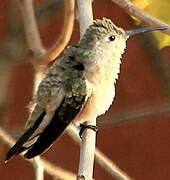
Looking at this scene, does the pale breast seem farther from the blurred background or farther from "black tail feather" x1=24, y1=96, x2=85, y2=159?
the blurred background

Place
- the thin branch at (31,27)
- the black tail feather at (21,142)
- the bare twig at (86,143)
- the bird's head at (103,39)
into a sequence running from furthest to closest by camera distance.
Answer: the thin branch at (31,27) → the bird's head at (103,39) → the black tail feather at (21,142) → the bare twig at (86,143)

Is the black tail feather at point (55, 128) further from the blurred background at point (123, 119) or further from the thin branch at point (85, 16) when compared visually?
the blurred background at point (123, 119)

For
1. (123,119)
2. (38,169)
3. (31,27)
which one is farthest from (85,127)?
(123,119)

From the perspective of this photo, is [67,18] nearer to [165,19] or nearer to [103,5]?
[165,19]

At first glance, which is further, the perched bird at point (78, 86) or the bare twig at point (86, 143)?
the perched bird at point (78, 86)

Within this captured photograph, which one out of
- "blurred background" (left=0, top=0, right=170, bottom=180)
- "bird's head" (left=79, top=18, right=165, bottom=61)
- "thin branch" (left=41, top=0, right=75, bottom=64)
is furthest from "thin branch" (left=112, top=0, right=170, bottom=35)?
"blurred background" (left=0, top=0, right=170, bottom=180)

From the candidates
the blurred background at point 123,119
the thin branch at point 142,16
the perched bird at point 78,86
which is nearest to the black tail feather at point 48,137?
the perched bird at point 78,86

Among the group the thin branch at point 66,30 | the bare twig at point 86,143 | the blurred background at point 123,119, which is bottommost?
the bare twig at point 86,143
